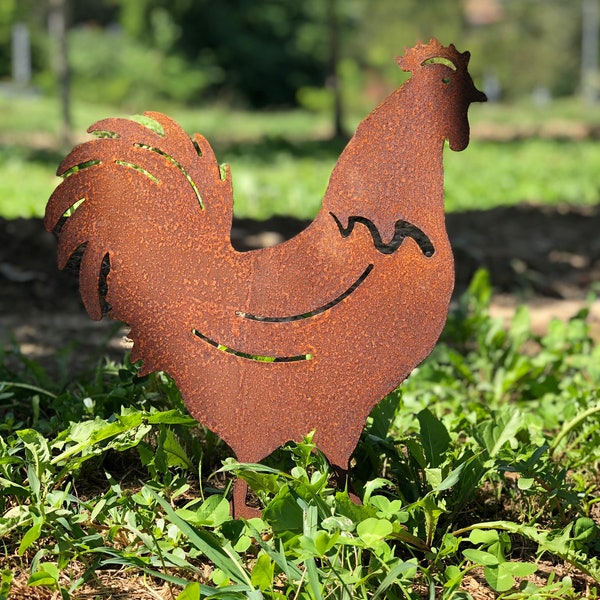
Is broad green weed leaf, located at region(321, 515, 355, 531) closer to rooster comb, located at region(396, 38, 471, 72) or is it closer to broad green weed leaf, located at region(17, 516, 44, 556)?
broad green weed leaf, located at region(17, 516, 44, 556)

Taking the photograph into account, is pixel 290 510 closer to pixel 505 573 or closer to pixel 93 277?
pixel 505 573

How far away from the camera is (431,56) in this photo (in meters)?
2.36

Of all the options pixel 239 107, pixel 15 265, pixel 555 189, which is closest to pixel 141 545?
pixel 15 265

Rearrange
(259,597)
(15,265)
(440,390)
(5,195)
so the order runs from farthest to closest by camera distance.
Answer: (5,195) < (15,265) < (440,390) < (259,597)

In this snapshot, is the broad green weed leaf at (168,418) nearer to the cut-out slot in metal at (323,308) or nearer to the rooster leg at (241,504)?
the rooster leg at (241,504)

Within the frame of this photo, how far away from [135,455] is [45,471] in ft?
1.35

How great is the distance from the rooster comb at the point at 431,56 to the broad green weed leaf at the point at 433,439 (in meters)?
0.94

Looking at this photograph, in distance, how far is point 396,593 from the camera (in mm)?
2189

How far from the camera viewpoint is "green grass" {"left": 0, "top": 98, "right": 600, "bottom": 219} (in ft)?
30.8

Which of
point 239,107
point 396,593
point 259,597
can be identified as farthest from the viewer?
point 239,107

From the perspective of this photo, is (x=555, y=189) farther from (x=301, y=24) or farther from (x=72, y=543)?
(x=301, y=24)

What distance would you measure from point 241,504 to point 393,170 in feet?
3.10

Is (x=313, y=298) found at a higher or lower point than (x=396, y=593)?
higher

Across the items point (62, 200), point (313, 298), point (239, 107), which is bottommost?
point (239, 107)
